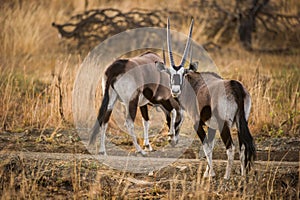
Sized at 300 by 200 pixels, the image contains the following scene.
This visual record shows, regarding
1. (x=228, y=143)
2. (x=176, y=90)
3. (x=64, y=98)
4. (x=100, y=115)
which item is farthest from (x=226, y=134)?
(x=64, y=98)

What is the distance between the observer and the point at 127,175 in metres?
7.87

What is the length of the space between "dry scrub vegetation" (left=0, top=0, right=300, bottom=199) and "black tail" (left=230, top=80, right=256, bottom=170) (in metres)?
0.28

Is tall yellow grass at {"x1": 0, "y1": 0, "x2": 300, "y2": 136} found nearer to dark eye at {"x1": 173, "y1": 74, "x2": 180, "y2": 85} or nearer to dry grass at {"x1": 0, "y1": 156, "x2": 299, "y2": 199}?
dry grass at {"x1": 0, "y1": 156, "x2": 299, "y2": 199}

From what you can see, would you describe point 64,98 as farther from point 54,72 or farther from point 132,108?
point 54,72

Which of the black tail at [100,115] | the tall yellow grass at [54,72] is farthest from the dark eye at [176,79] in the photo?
the tall yellow grass at [54,72]

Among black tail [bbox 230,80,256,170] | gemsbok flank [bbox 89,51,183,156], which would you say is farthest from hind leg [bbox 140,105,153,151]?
black tail [bbox 230,80,256,170]

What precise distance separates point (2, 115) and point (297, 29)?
11.8 meters

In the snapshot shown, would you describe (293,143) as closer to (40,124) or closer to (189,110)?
(189,110)

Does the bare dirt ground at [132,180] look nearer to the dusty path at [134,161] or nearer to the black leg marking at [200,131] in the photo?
the dusty path at [134,161]

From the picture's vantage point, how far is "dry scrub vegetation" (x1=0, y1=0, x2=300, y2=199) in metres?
7.20

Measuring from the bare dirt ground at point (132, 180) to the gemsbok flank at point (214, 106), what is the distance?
0.32m

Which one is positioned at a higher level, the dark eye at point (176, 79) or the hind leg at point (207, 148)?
the dark eye at point (176, 79)

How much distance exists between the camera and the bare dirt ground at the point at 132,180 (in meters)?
6.97

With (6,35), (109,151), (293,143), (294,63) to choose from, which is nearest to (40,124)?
(109,151)
